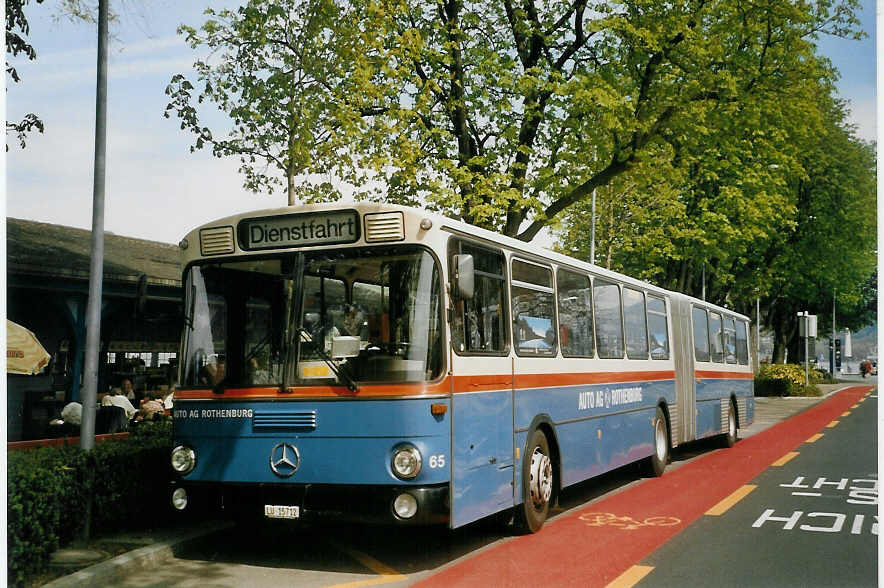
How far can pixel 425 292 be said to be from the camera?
7785 mm

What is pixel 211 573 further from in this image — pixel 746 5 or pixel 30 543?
pixel 746 5

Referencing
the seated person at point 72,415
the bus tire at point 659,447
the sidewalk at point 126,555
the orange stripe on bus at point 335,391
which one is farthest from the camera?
the seated person at point 72,415

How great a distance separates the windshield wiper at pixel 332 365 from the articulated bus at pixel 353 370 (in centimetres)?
1

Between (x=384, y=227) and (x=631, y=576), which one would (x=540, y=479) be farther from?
(x=384, y=227)

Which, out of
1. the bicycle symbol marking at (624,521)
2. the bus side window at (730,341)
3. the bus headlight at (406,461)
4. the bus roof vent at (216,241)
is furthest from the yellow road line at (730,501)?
the bus side window at (730,341)

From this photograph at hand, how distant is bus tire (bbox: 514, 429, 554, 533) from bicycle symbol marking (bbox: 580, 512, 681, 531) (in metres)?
0.66

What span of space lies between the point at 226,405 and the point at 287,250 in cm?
139

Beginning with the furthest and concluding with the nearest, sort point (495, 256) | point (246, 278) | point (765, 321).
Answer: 1. point (765, 321)
2. point (495, 256)
3. point (246, 278)

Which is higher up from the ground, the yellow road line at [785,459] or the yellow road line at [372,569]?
the yellow road line at [372,569]

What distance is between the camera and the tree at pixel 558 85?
18.0m

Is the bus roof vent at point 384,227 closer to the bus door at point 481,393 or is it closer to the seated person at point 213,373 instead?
the bus door at point 481,393

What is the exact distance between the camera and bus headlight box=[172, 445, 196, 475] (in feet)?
26.9

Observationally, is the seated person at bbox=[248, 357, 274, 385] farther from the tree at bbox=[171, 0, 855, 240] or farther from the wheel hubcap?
the tree at bbox=[171, 0, 855, 240]

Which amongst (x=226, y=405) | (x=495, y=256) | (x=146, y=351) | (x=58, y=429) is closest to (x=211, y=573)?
(x=226, y=405)
